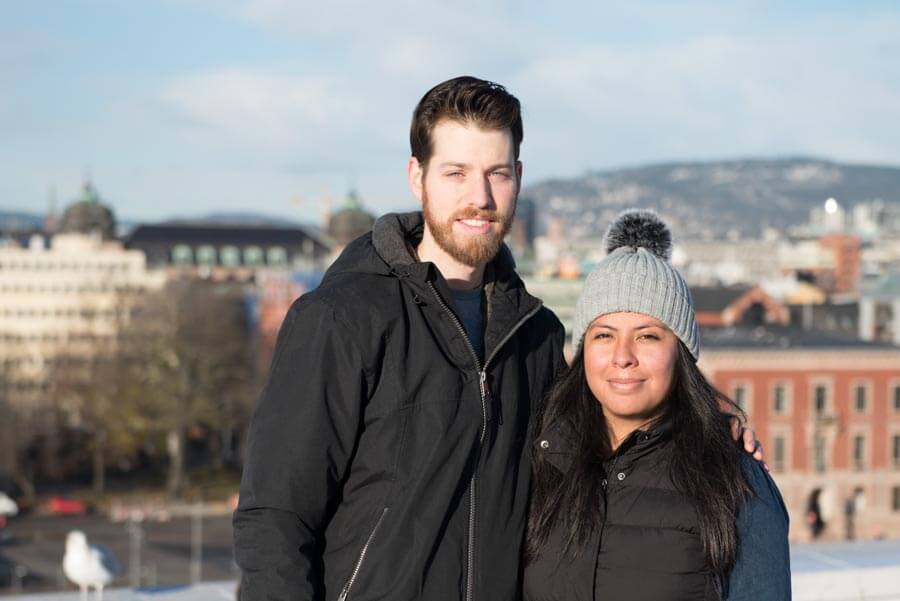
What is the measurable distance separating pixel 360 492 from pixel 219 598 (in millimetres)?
2439

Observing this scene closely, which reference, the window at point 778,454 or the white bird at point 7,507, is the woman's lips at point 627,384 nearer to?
the window at point 778,454

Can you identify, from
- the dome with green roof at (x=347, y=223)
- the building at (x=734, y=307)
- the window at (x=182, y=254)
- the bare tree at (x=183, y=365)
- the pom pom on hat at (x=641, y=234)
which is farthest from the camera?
the window at (x=182, y=254)

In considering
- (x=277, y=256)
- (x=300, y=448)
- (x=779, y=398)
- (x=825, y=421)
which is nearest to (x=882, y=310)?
(x=825, y=421)

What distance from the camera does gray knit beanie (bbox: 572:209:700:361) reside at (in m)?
4.19

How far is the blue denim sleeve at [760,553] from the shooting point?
394cm

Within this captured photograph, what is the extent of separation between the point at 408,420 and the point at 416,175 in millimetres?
714

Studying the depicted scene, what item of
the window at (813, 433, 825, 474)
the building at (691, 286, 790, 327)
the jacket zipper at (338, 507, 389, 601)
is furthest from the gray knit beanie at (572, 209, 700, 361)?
the building at (691, 286, 790, 327)

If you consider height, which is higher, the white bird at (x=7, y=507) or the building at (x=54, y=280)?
the building at (x=54, y=280)

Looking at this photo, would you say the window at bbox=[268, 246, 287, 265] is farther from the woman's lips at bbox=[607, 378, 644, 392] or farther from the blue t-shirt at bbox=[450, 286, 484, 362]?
the woman's lips at bbox=[607, 378, 644, 392]

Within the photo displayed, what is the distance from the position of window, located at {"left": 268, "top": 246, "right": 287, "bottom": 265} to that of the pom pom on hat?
10305 cm

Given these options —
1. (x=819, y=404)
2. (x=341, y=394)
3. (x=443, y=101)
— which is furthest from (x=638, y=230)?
(x=819, y=404)

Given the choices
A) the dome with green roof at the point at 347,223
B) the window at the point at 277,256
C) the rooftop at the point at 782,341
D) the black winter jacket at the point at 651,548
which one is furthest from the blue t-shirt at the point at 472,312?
the window at the point at 277,256

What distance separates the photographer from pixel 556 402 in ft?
14.0

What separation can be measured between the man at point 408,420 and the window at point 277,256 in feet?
339
